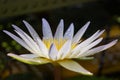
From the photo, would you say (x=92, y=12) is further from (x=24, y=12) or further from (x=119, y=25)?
(x=24, y=12)

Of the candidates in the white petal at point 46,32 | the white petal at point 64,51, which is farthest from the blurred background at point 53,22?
the white petal at point 64,51

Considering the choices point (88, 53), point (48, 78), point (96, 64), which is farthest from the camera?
point (96, 64)

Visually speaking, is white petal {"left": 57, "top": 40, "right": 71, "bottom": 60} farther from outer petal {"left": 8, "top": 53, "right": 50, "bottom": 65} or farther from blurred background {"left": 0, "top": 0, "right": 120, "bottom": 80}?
blurred background {"left": 0, "top": 0, "right": 120, "bottom": 80}

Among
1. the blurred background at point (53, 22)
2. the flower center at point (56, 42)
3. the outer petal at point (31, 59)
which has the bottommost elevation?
the outer petal at point (31, 59)

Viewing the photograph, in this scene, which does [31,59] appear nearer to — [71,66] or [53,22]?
[71,66]

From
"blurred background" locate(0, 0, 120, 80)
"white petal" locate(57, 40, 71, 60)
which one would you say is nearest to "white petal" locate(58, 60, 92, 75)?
"white petal" locate(57, 40, 71, 60)

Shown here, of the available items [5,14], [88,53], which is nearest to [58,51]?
[88,53]

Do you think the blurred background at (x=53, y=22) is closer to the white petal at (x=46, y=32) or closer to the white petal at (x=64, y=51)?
the white petal at (x=46, y=32)

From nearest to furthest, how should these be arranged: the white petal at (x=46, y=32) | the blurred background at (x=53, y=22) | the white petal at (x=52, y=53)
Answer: the white petal at (x=52, y=53) → the white petal at (x=46, y=32) → the blurred background at (x=53, y=22)
